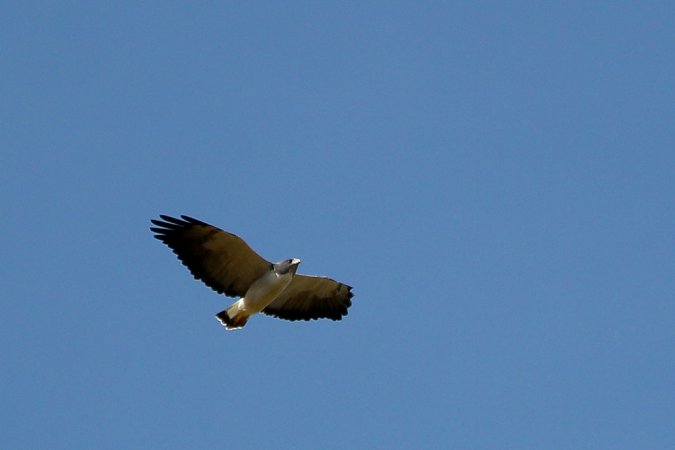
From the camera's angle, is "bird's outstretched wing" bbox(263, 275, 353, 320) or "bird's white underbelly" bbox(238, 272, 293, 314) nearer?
"bird's white underbelly" bbox(238, 272, 293, 314)

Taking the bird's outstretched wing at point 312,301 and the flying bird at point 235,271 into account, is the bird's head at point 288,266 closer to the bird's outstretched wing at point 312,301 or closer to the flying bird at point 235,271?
the flying bird at point 235,271

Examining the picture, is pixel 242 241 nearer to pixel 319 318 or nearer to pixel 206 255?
pixel 206 255

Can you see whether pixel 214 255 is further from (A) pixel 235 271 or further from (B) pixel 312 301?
(B) pixel 312 301

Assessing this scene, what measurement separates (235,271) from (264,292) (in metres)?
0.88

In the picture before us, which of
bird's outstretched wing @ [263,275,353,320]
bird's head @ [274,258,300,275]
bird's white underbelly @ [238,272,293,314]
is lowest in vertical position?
bird's white underbelly @ [238,272,293,314]

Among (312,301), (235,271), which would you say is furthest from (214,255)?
(312,301)

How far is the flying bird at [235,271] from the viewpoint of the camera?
27734mm

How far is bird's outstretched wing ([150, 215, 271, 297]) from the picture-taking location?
27.8 m

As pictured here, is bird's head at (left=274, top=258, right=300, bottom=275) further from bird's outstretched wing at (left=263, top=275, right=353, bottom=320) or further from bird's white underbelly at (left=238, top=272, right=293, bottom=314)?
bird's outstretched wing at (left=263, top=275, right=353, bottom=320)

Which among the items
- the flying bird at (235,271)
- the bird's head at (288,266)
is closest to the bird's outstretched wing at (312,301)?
the flying bird at (235,271)

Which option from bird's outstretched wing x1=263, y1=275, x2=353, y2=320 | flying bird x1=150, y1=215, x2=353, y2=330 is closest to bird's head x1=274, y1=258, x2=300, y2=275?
flying bird x1=150, y1=215, x2=353, y2=330

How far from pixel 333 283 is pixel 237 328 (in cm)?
224

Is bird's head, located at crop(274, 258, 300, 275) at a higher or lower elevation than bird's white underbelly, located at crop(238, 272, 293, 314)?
higher

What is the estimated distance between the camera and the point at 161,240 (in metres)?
27.8
